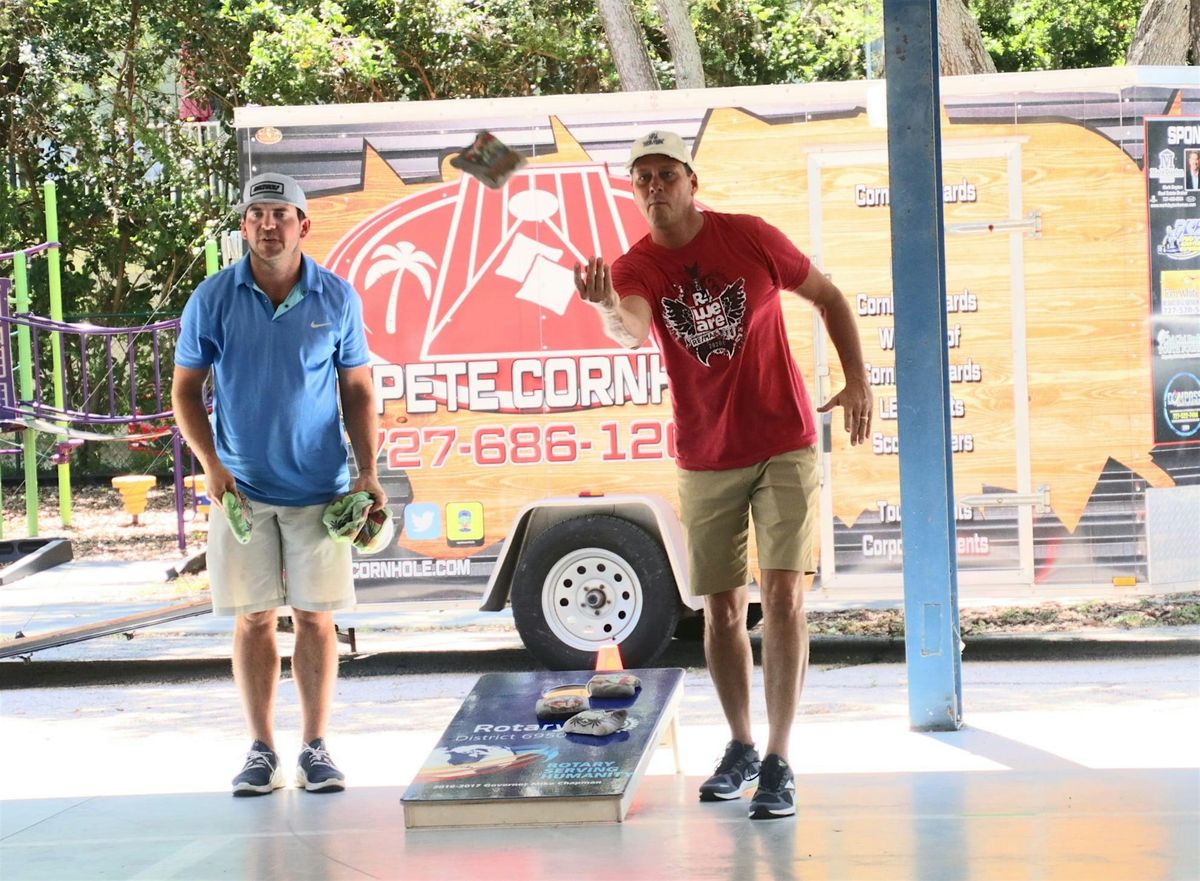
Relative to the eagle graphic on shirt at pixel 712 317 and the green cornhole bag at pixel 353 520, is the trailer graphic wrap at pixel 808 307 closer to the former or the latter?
the green cornhole bag at pixel 353 520

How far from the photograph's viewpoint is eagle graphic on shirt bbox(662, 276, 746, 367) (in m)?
4.57

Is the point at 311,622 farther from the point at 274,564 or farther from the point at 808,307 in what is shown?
the point at 808,307

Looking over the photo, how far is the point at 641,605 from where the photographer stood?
760 centimetres

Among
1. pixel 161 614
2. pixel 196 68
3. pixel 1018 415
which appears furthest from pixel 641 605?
pixel 196 68

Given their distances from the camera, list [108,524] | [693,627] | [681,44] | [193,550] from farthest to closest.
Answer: [108,524] → [681,44] → [193,550] → [693,627]

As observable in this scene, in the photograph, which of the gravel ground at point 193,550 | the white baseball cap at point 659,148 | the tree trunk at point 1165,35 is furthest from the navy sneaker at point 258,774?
the tree trunk at point 1165,35

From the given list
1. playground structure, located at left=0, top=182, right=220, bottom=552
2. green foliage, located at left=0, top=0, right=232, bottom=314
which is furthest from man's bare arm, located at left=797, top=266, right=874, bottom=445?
green foliage, located at left=0, top=0, right=232, bottom=314

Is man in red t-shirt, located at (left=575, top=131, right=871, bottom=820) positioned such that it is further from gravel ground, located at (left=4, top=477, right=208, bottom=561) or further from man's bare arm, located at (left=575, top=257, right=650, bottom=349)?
gravel ground, located at (left=4, top=477, right=208, bottom=561)

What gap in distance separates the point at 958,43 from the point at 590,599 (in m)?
7.14

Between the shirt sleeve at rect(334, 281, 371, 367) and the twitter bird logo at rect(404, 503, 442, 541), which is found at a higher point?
the shirt sleeve at rect(334, 281, 371, 367)

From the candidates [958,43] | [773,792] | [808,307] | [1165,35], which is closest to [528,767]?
[773,792]

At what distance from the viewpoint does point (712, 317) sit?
15.0 ft

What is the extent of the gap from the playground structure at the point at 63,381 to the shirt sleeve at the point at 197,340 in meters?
5.92

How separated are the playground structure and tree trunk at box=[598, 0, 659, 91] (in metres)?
4.57
